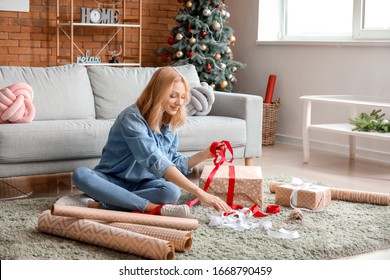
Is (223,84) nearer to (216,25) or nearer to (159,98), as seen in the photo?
(216,25)

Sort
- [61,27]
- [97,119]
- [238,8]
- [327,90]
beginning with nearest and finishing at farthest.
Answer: [97,119], [327,90], [61,27], [238,8]

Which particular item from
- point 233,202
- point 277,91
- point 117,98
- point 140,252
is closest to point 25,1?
point 117,98

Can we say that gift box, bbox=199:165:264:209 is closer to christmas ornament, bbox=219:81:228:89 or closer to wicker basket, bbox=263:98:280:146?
wicker basket, bbox=263:98:280:146

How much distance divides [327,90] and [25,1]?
2996 mm

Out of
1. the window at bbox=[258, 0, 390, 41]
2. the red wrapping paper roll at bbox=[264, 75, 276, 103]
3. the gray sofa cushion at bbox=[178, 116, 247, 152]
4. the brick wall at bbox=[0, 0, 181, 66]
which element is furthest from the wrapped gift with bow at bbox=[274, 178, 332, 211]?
the brick wall at bbox=[0, 0, 181, 66]

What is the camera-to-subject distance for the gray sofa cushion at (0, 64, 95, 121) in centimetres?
447

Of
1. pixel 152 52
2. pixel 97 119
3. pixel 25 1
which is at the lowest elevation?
pixel 97 119

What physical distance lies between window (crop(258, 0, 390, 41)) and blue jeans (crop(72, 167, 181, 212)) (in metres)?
3.13

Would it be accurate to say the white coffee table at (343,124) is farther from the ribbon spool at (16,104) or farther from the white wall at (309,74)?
the ribbon spool at (16,104)

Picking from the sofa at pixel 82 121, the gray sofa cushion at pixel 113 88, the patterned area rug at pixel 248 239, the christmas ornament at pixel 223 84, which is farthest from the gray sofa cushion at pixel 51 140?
the christmas ornament at pixel 223 84

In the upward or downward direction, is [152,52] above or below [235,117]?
above

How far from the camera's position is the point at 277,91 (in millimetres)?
6773

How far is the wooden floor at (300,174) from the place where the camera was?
13.7ft
